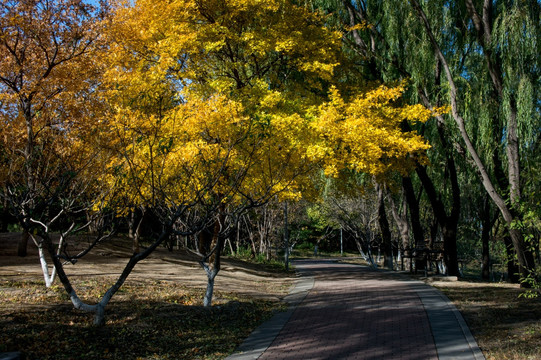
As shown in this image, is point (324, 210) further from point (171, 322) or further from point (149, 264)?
point (171, 322)

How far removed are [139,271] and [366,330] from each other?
376 inches

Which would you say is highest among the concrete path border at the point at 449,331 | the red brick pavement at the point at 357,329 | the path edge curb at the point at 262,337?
the concrete path border at the point at 449,331

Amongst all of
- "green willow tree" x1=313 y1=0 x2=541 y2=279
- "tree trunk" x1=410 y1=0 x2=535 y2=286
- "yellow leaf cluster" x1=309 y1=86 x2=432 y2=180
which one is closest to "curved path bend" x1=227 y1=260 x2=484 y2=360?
"tree trunk" x1=410 y1=0 x2=535 y2=286

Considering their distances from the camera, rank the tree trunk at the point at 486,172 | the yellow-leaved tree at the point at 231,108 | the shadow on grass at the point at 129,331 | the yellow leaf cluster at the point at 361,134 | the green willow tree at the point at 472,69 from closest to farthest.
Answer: the shadow on grass at the point at 129,331
the yellow-leaved tree at the point at 231,108
the green willow tree at the point at 472,69
the tree trunk at the point at 486,172
the yellow leaf cluster at the point at 361,134

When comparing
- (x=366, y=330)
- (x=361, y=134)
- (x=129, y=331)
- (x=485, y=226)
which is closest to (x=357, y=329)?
(x=366, y=330)

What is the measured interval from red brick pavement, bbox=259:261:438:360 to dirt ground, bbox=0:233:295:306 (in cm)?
250

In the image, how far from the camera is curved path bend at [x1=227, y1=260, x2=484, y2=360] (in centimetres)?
685

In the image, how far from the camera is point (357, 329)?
8453 mm

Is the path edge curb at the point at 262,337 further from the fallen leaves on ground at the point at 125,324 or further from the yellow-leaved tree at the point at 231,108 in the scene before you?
the yellow-leaved tree at the point at 231,108

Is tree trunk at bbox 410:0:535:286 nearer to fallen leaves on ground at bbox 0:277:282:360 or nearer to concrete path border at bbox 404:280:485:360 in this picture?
concrete path border at bbox 404:280:485:360

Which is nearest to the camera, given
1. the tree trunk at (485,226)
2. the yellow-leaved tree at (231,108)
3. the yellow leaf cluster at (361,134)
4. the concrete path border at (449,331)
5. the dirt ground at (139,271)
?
the concrete path border at (449,331)

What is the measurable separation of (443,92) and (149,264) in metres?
12.3

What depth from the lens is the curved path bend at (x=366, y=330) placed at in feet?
22.5

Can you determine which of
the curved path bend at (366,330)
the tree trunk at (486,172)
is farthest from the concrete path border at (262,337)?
the tree trunk at (486,172)
